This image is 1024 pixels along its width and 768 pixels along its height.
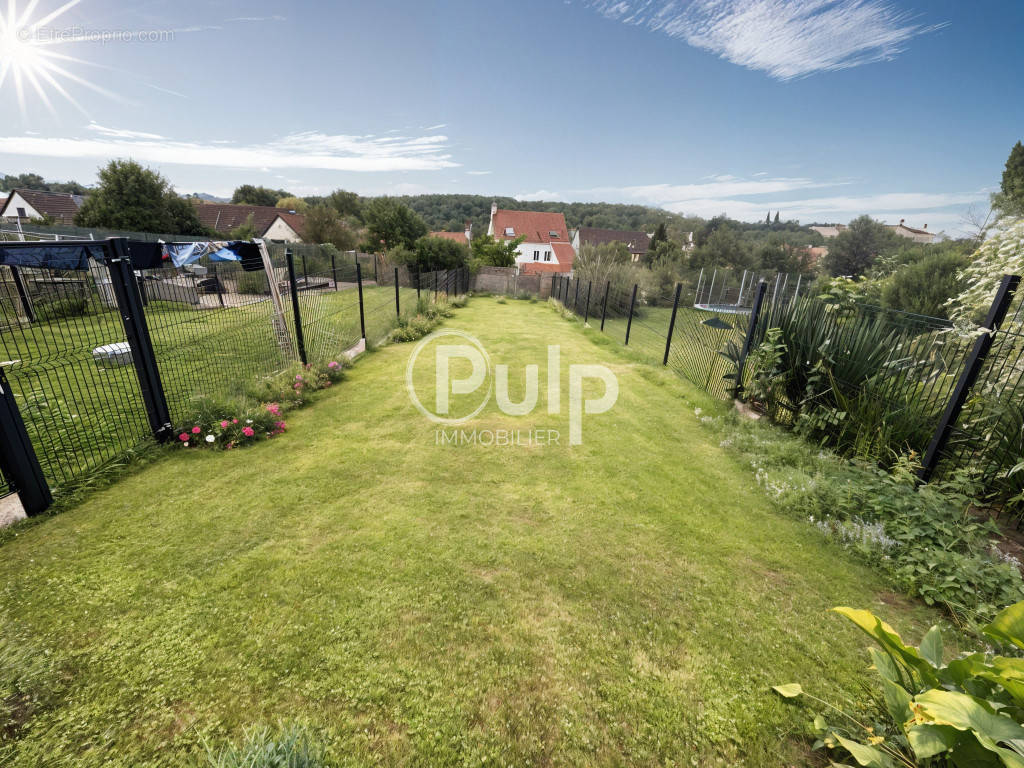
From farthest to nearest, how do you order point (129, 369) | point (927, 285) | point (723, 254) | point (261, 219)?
1. point (261, 219)
2. point (723, 254)
3. point (927, 285)
4. point (129, 369)

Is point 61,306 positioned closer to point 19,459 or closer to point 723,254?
point 19,459

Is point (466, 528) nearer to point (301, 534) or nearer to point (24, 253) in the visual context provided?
point (301, 534)

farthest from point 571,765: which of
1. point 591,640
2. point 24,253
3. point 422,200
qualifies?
point 422,200

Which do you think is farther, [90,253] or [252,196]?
[252,196]

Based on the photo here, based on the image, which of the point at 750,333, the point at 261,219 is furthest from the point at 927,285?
the point at 261,219

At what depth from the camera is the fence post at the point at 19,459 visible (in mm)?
2531

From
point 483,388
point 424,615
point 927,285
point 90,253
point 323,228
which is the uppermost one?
point 323,228

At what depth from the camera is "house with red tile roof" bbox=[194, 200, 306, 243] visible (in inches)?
1485

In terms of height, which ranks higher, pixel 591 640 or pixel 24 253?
pixel 24 253

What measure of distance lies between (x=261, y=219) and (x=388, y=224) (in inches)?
751

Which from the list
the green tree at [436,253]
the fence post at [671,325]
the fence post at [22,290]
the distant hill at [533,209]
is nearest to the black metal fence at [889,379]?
the fence post at [671,325]

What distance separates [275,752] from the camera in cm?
139

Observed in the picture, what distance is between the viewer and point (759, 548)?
2963mm

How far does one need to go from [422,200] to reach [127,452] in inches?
→ 3361
